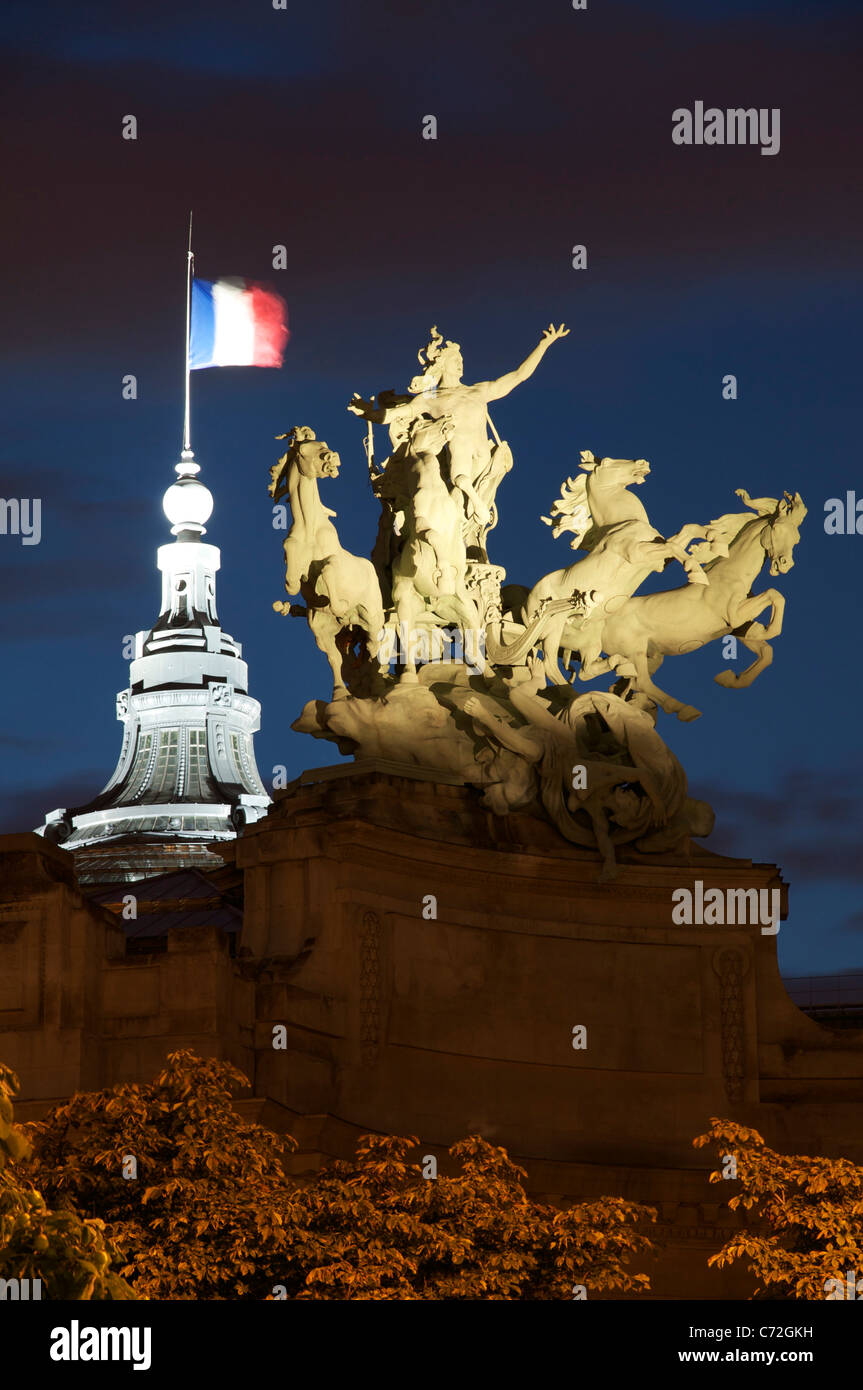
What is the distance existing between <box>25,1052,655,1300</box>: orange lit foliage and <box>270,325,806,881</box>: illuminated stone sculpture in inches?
565

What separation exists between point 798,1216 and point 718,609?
18.7 metres

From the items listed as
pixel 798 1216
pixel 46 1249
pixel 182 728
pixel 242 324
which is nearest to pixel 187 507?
pixel 182 728

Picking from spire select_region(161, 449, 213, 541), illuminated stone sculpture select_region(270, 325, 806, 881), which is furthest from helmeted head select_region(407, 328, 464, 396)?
spire select_region(161, 449, 213, 541)

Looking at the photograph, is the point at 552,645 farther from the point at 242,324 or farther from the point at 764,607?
the point at 242,324

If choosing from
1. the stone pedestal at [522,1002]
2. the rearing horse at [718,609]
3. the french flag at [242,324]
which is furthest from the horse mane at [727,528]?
the french flag at [242,324]

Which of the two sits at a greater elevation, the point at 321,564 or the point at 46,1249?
the point at 321,564

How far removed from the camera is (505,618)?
51188mm

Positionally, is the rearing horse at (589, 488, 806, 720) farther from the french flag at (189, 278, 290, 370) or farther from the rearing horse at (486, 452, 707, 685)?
the french flag at (189, 278, 290, 370)

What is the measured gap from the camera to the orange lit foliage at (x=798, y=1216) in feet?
111

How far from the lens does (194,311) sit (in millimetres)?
58938

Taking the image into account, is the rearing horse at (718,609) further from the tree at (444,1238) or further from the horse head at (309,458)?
the tree at (444,1238)

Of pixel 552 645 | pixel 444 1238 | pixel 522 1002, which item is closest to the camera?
pixel 444 1238
